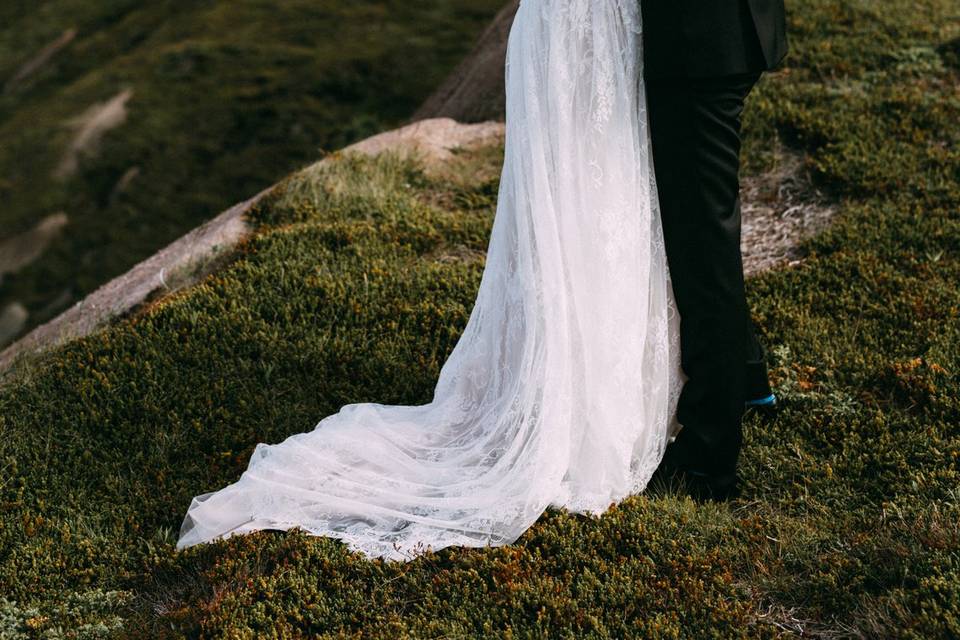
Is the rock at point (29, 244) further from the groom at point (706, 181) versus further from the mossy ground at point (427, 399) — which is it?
the groom at point (706, 181)

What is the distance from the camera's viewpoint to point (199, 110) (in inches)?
561

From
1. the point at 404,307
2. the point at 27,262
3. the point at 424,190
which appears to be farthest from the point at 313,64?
the point at 404,307

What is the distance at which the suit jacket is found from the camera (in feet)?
11.6

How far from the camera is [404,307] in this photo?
5.61 metres

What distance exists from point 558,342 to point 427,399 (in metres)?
1.23

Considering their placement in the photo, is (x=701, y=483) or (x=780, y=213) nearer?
(x=701, y=483)

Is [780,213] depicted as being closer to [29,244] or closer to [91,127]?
[29,244]

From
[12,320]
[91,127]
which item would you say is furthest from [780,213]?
[91,127]

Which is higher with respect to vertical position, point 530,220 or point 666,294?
point 530,220

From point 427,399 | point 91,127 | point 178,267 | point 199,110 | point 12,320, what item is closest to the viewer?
point 427,399

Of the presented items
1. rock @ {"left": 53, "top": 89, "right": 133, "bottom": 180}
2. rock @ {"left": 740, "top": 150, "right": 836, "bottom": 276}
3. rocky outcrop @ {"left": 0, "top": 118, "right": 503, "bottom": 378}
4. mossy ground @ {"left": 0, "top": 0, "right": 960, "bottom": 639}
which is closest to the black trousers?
mossy ground @ {"left": 0, "top": 0, "right": 960, "bottom": 639}

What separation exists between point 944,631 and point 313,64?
42.6 feet

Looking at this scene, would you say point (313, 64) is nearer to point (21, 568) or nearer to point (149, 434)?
point (149, 434)

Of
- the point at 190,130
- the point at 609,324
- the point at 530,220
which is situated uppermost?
the point at 530,220
